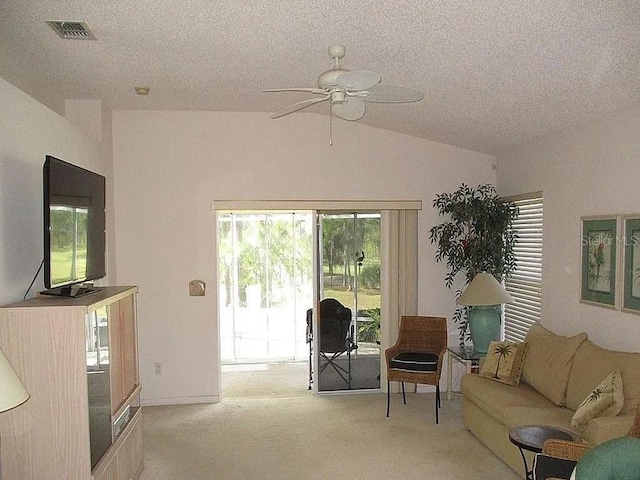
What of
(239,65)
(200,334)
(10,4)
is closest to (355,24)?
(239,65)

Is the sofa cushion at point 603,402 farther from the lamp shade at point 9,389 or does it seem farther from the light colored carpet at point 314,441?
the lamp shade at point 9,389

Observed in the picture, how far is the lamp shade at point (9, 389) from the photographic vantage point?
6.47 ft

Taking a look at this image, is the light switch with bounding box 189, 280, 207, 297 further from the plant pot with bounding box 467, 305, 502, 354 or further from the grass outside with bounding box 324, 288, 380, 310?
the plant pot with bounding box 467, 305, 502, 354

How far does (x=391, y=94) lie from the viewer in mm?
2971

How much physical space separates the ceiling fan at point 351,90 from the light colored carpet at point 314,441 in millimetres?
2658

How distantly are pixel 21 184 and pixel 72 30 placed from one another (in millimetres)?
968

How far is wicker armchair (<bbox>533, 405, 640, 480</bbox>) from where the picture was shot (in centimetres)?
294

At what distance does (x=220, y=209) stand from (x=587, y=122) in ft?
11.6

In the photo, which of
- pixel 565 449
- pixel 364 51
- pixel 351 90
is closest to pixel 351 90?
pixel 351 90

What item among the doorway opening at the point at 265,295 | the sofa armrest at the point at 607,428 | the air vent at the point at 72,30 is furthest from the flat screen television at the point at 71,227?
the doorway opening at the point at 265,295

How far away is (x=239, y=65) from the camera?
3945mm

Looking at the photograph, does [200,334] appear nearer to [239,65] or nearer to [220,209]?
[220,209]

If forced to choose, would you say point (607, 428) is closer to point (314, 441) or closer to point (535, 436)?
point (535, 436)

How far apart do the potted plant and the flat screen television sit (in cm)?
346
